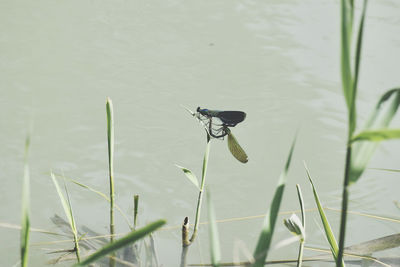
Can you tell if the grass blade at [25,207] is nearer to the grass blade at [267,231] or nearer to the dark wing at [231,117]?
the grass blade at [267,231]

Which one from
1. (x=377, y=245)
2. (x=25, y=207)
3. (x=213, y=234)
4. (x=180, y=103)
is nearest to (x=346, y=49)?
(x=213, y=234)

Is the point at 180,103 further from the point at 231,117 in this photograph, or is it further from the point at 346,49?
the point at 346,49

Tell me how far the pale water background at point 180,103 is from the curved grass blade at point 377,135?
83 centimetres

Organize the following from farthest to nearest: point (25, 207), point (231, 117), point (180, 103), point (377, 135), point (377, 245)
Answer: point (180, 103), point (377, 245), point (231, 117), point (25, 207), point (377, 135)

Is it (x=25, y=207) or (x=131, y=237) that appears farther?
(x=25, y=207)

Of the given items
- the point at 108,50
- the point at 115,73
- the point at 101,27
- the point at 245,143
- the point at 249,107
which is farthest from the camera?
the point at 101,27

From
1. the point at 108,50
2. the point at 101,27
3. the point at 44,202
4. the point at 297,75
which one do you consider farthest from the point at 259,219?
the point at 101,27

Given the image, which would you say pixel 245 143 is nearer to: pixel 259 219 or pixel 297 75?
pixel 259 219

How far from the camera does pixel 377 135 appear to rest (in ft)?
1.67

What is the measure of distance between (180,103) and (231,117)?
1165 mm

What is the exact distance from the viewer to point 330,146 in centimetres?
198

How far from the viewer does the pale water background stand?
1609 mm

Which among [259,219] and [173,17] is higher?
→ [173,17]

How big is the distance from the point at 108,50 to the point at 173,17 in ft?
1.73
